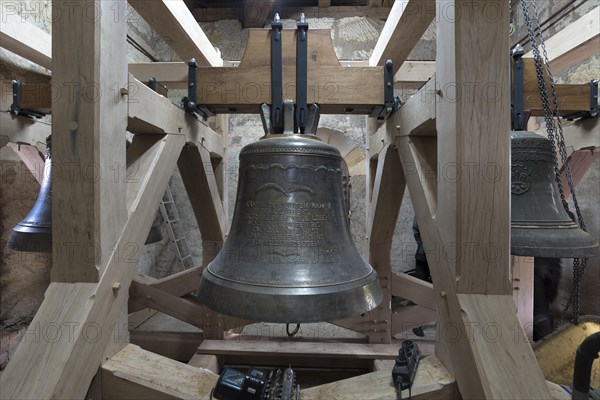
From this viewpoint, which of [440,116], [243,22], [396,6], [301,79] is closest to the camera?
[440,116]

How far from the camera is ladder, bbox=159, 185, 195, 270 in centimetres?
417

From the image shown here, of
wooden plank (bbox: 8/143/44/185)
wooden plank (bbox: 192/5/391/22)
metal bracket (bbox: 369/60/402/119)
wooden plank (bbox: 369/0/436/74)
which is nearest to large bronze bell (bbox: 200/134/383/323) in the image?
metal bracket (bbox: 369/60/402/119)

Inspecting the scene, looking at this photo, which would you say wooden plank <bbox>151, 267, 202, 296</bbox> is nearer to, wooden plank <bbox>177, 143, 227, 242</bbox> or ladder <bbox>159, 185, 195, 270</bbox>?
wooden plank <bbox>177, 143, 227, 242</bbox>

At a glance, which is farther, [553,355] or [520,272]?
[520,272]

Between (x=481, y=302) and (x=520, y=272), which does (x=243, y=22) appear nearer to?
(x=520, y=272)

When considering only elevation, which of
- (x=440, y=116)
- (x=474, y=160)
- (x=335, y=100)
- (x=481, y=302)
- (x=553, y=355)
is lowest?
(x=553, y=355)

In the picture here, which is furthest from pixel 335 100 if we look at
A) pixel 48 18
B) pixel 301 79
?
pixel 48 18

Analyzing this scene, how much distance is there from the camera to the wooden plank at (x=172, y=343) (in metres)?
2.56

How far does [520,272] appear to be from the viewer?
8.64ft

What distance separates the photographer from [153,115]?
3.91ft

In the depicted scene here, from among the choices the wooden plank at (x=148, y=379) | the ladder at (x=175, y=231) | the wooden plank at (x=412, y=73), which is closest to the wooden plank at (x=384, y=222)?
the wooden plank at (x=412, y=73)

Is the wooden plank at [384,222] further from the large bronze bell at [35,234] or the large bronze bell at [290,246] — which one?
the large bronze bell at [35,234]

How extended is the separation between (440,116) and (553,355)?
2.17 m

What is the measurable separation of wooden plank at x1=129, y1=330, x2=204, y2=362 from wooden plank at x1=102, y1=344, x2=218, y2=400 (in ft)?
4.88
